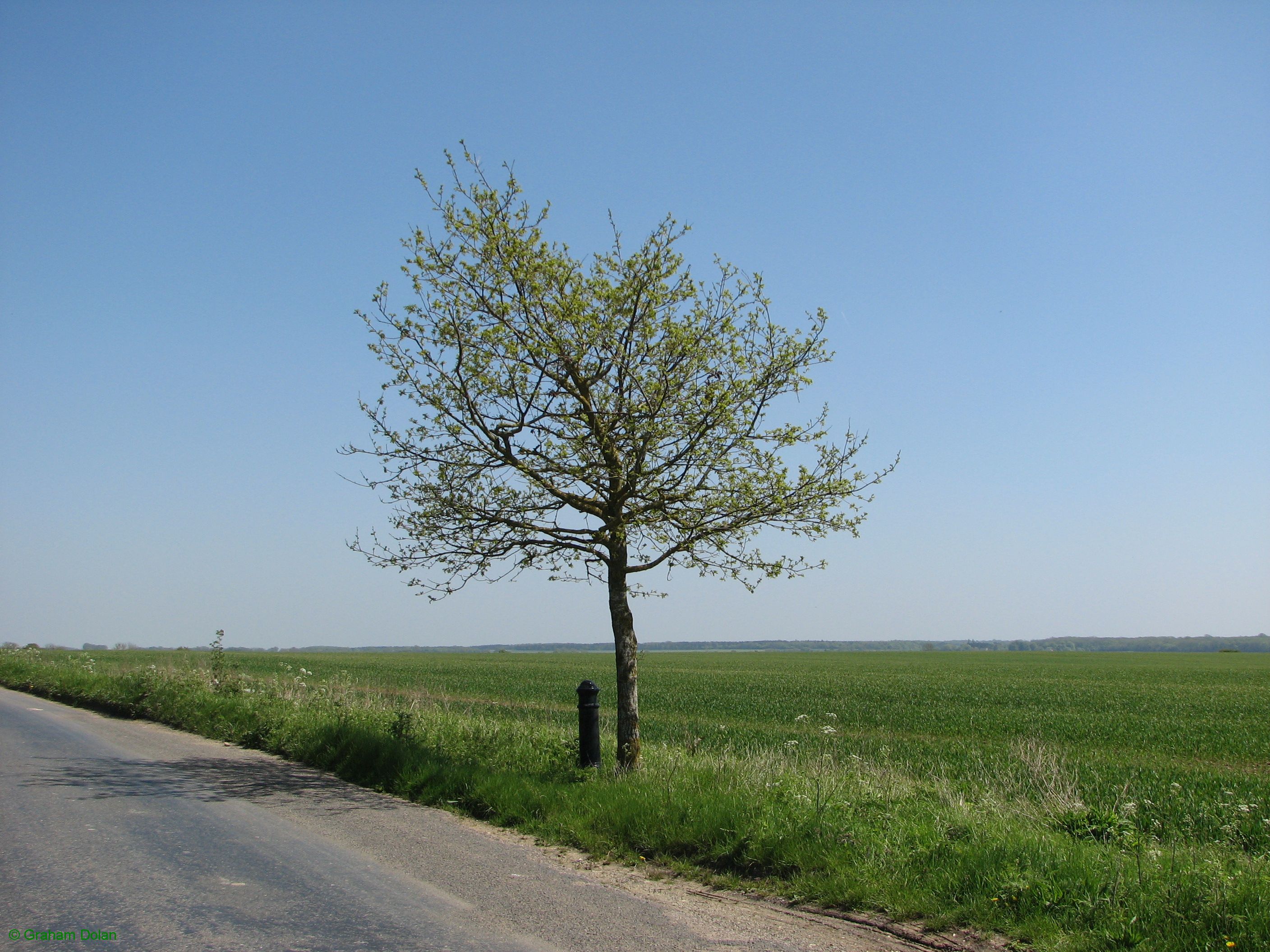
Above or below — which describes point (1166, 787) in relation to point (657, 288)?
below

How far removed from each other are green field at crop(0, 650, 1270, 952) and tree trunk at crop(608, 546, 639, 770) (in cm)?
38

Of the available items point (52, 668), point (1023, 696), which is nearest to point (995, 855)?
point (52, 668)

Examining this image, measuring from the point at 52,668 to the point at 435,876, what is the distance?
27.0 m

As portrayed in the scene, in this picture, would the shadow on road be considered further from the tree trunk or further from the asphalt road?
the tree trunk

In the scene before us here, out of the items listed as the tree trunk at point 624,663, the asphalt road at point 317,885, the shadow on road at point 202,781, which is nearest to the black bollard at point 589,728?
the tree trunk at point 624,663

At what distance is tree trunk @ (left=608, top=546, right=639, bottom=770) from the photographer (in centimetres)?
948

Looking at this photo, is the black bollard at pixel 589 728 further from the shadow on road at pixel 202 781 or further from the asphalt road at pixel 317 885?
the shadow on road at pixel 202 781

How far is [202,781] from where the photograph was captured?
9.45 m

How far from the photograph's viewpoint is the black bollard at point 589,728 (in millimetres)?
9266

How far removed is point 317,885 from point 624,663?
15.7 feet

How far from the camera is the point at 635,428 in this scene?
379 inches

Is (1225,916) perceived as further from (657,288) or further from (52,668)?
(52,668)

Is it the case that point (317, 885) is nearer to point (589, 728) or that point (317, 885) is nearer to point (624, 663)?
point (589, 728)

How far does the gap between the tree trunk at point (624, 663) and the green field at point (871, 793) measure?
38 centimetres
